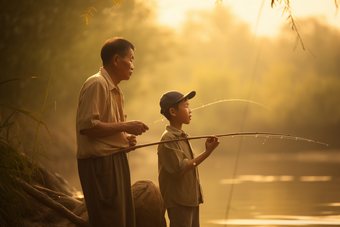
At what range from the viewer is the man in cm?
221

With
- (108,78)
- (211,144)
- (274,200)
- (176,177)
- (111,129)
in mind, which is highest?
(108,78)

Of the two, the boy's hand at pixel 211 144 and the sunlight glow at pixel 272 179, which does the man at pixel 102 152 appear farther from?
the sunlight glow at pixel 272 179

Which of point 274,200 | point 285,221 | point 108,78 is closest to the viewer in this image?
point 108,78

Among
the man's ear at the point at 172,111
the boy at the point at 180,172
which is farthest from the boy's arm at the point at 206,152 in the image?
the man's ear at the point at 172,111

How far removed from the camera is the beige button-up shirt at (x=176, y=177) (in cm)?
262

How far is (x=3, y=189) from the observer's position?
251 cm

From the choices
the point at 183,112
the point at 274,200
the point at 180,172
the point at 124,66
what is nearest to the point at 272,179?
the point at 274,200

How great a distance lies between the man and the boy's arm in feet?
1.47

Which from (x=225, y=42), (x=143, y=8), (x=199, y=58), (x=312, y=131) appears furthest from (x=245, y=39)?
(x=143, y=8)

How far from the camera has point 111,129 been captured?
7.27 ft

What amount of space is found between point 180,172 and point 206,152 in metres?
0.22

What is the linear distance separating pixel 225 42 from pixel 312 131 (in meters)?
22.7

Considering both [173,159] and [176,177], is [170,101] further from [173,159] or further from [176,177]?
[176,177]

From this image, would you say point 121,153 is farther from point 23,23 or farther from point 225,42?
point 225,42
